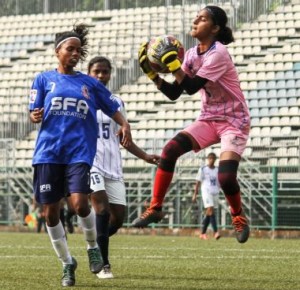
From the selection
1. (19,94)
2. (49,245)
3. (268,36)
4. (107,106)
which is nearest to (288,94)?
(268,36)

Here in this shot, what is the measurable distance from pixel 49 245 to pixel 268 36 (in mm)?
14573

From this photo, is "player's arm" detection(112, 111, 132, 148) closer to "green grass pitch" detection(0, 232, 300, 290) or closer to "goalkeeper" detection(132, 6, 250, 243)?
"goalkeeper" detection(132, 6, 250, 243)

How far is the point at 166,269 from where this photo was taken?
12.2m

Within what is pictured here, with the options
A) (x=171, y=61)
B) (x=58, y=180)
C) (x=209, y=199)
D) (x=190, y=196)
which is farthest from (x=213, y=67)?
(x=190, y=196)

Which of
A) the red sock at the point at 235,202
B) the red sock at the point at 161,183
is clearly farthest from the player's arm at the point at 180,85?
the red sock at the point at 235,202

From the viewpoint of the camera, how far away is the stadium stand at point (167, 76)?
27.7 m

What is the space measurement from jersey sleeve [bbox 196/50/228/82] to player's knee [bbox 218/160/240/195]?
0.84 meters

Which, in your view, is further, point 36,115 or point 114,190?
point 114,190

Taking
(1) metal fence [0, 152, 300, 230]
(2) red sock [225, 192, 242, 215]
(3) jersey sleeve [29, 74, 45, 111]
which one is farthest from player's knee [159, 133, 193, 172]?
(1) metal fence [0, 152, 300, 230]

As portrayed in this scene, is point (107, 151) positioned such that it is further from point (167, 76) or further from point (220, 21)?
point (167, 76)

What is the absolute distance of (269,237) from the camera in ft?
81.9

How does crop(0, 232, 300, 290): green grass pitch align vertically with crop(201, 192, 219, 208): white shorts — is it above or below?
above

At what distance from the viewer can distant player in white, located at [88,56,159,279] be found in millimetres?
11461

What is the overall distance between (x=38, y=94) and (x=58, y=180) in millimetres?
801
